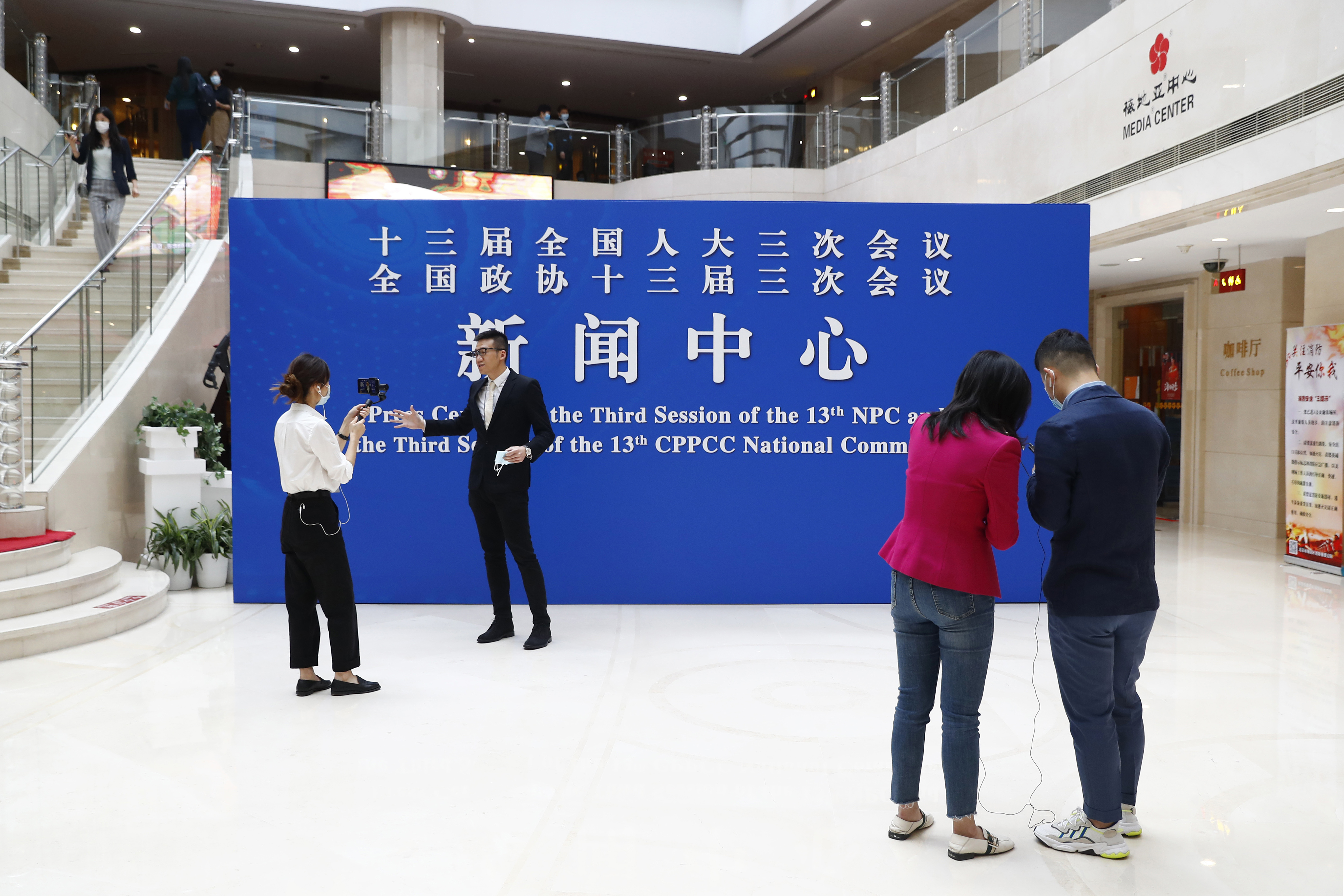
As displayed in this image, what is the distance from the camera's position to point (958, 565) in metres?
2.46

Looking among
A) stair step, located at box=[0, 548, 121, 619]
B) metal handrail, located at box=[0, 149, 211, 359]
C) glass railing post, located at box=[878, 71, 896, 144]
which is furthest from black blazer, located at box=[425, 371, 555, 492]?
glass railing post, located at box=[878, 71, 896, 144]

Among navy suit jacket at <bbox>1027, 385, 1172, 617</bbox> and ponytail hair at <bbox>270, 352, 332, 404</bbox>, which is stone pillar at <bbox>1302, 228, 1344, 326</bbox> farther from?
ponytail hair at <bbox>270, 352, 332, 404</bbox>

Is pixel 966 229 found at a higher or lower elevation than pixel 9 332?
higher

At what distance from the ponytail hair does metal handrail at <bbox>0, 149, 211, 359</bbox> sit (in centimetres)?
327

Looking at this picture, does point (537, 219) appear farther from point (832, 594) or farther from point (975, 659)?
point (975, 659)

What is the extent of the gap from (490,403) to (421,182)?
10138 millimetres

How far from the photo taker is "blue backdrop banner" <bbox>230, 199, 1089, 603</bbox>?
18.8 ft

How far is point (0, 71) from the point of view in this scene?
1131 cm

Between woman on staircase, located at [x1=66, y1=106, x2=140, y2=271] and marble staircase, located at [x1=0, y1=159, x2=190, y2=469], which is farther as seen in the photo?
woman on staircase, located at [x1=66, y1=106, x2=140, y2=271]

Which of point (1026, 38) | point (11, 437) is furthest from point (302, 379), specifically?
point (1026, 38)

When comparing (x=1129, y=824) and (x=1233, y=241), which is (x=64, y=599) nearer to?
(x=1129, y=824)

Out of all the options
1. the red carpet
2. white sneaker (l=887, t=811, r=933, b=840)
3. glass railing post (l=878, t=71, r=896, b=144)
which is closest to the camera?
white sneaker (l=887, t=811, r=933, b=840)

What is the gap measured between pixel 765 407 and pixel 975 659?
3.40m

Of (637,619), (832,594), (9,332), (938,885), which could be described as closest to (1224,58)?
(832,594)
